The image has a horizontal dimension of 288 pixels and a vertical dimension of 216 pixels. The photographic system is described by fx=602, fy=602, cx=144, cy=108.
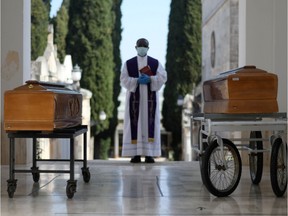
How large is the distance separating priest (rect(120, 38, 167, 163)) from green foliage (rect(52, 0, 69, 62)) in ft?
64.4

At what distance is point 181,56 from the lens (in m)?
27.3

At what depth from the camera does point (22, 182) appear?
647 centimetres

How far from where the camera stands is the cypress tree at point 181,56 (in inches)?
1062

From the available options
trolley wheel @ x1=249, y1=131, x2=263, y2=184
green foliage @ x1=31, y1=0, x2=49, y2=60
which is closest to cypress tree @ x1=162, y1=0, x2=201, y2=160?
green foliage @ x1=31, y1=0, x2=49, y2=60

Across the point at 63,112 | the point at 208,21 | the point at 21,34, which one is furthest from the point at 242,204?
the point at 208,21

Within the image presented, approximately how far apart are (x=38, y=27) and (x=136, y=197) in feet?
71.4

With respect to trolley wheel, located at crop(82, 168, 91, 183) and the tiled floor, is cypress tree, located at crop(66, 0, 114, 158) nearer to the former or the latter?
the tiled floor

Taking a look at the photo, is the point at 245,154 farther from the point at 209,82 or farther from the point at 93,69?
the point at 93,69

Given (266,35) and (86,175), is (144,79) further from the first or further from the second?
(86,175)

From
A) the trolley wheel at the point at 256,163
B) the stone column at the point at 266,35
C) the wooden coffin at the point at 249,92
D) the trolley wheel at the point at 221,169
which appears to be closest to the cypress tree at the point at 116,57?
the stone column at the point at 266,35

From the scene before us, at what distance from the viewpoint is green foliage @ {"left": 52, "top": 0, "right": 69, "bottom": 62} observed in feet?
94.7

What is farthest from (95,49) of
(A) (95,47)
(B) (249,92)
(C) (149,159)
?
(B) (249,92)

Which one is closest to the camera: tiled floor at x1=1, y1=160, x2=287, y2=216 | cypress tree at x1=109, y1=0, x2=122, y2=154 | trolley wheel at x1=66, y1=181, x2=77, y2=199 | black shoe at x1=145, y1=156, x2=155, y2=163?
tiled floor at x1=1, y1=160, x2=287, y2=216

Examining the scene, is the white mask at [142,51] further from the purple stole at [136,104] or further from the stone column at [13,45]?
the stone column at [13,45]
